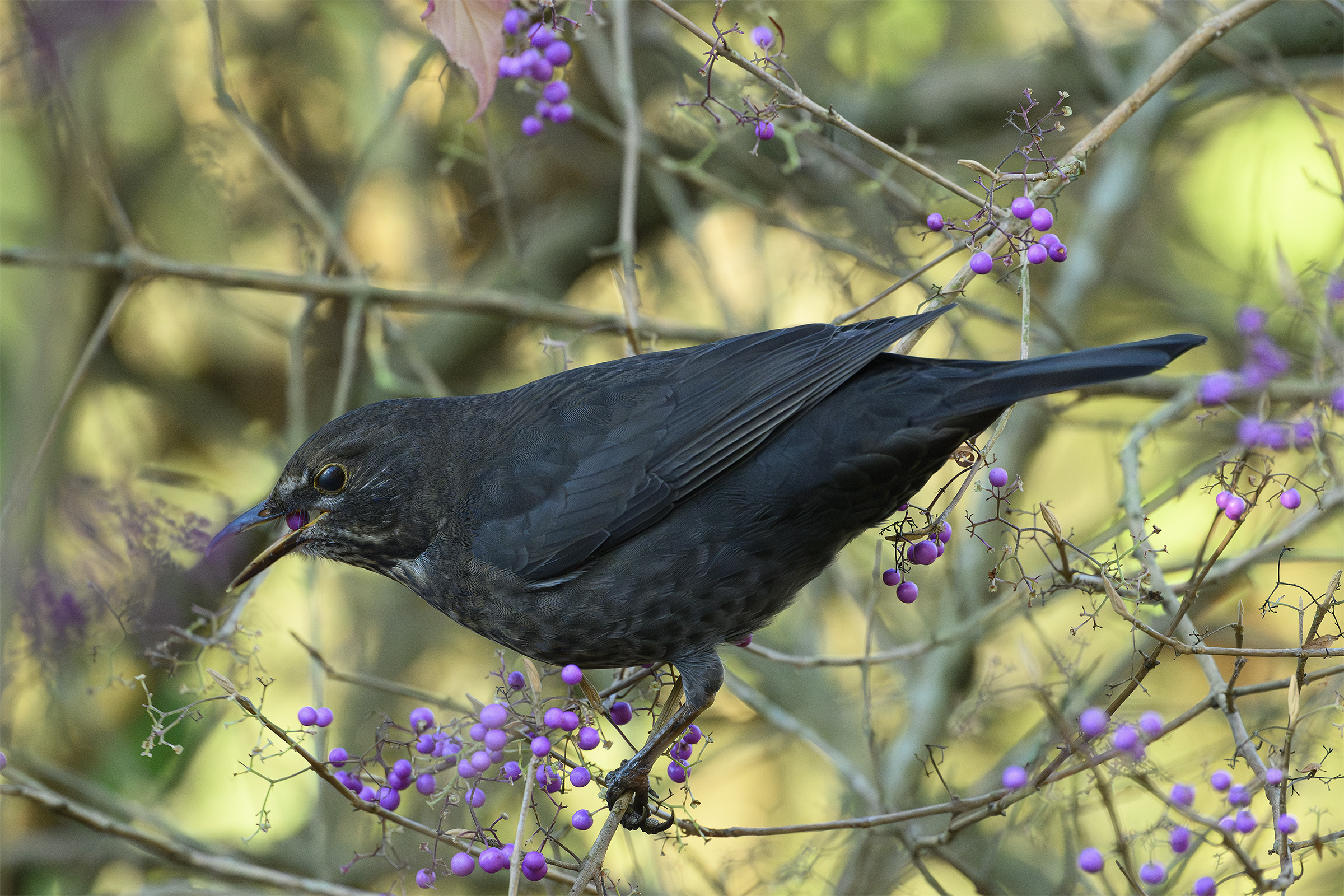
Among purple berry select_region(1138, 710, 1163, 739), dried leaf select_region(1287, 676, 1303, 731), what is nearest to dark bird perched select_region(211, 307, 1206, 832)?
dried leaf select_region(1287, 676, 1303, 731)

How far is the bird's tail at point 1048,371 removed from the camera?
2.50 metres

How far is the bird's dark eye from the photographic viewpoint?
11.3ft

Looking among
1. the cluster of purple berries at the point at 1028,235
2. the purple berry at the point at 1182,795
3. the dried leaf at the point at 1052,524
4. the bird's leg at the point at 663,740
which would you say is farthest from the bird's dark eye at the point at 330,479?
the purple berry at the point at 1182,795

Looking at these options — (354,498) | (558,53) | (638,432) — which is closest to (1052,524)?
(638,432)

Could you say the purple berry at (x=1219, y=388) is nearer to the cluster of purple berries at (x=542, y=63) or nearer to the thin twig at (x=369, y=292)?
the cluster of purple berries at (x=542, y=63)

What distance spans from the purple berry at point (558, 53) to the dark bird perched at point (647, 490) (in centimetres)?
85

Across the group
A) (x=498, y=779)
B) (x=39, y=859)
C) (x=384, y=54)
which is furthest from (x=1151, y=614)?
(x=384, y=54)

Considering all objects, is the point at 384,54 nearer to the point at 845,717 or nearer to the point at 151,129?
the point at 151,129

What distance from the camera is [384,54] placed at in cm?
615

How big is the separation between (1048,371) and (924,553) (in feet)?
1.66

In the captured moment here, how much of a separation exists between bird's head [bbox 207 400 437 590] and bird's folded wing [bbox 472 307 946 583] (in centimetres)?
26

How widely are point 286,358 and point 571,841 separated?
10.3 feet

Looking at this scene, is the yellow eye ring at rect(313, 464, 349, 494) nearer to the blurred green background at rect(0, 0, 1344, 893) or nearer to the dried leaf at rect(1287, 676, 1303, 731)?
the blurred green background at rect(0, 0, 1344, 893)

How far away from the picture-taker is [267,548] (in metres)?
3.41
